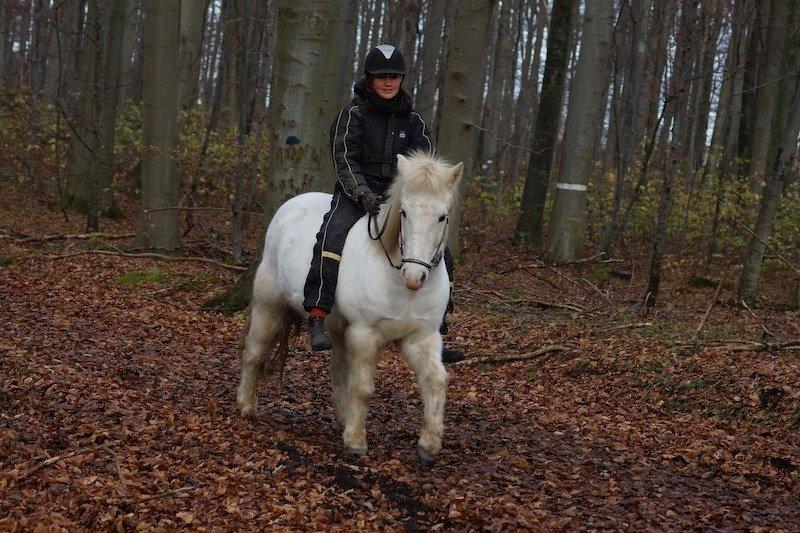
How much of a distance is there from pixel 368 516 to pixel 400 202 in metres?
2.10

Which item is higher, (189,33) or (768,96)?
(768,96)

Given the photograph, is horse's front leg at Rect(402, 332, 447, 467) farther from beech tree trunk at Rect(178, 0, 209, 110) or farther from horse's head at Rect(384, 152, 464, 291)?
beech tree trunk at Rect(178, 0, 209, 110)

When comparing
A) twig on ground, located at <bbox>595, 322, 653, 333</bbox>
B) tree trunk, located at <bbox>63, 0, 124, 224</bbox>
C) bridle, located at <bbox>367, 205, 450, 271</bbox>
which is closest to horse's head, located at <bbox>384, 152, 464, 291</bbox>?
bridle, located at <bbox>367, 205, 450, 271</bbox>

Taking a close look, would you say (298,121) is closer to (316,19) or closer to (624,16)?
(316,19)

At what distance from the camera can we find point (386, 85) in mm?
6594

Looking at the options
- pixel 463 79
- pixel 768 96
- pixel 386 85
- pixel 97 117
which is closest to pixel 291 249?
pixel 386 85

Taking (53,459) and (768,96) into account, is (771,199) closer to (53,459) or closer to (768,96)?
(768,96)

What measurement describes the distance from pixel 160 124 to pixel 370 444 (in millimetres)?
9149

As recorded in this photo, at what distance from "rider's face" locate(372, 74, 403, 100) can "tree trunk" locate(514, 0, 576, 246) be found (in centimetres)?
1248

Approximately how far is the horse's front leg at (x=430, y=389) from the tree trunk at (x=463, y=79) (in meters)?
7.36

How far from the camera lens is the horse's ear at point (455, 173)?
588cm

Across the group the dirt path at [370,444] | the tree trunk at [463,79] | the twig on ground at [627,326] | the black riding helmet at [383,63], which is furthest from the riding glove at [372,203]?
the tree trunk at [463,79]

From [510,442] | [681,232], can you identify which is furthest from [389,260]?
[681,232]

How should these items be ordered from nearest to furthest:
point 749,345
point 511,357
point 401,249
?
point 401,249 < point 749,345 < point 511,357
